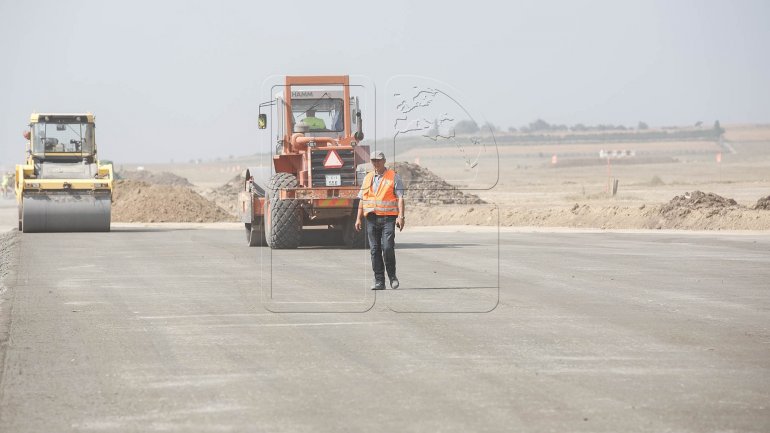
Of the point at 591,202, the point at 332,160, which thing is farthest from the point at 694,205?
the point at 332,160

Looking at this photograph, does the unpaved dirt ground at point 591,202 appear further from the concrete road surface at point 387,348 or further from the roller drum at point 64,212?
the roller drum at point 64,212

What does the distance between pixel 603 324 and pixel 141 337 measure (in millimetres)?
4645

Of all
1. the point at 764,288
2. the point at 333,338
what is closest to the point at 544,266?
the point at 764,288

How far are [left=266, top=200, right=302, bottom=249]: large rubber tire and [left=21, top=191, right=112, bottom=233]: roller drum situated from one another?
10336 mm

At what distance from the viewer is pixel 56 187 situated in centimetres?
3375

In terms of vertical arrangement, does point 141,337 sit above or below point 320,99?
below

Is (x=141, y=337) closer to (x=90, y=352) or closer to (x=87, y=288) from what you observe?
(x=90, y=352)

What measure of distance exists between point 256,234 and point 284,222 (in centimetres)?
228

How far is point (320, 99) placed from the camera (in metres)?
26.6

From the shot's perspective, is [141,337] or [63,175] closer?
[141,337]

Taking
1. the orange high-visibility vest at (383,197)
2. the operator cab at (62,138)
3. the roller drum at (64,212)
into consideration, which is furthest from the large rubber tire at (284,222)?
the operator cab at (62,138)

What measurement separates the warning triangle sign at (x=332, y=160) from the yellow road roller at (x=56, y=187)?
10.9 m

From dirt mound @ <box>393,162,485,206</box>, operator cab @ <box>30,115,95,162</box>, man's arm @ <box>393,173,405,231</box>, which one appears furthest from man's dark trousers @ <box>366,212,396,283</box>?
dirt mound @ <box>393,162,485,206</box>

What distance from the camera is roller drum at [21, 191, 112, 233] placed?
3353cm
